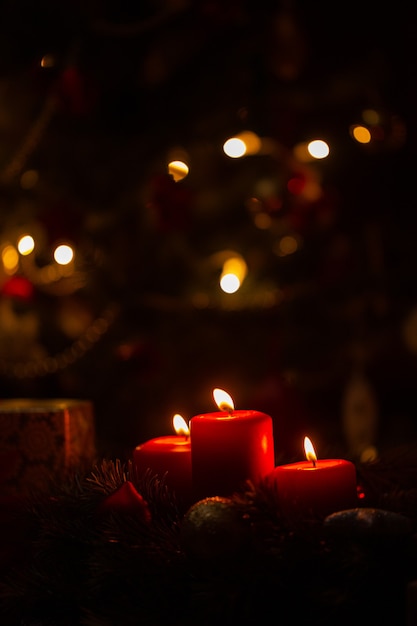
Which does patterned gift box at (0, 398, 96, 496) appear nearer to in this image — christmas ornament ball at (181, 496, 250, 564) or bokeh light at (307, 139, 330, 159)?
christmas ornament ball at (181, 496, 250, 564)

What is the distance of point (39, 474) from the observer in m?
1.05

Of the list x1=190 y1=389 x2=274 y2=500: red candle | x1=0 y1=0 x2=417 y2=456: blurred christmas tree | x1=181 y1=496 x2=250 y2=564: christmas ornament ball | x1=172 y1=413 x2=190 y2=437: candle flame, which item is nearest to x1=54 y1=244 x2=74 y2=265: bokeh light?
x1=0 y1=0 x2=417 y2=456: blurred christmas tree

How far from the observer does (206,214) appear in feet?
7.06

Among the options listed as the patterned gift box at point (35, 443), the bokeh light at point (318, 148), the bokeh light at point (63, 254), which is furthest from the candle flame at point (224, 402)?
the bokeh light at point (318, 148)

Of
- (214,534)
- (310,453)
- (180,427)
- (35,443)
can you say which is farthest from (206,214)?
(214,534)

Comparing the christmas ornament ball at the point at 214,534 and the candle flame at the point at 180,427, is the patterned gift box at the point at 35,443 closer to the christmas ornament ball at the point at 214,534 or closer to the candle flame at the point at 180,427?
the candle flame at the point at 180,427

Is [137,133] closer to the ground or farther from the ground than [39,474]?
farther from the ground

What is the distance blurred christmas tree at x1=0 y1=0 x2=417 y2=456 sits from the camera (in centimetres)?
193

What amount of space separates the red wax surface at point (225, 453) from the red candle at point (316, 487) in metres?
0.03

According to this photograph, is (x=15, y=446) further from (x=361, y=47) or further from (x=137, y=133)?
(x=361, y=47)

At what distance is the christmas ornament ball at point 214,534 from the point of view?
66 centimetres

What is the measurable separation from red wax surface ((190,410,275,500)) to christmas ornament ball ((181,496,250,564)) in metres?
0.09

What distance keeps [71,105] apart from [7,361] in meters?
0.68

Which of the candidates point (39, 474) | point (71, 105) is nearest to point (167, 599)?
point (39, 474)
